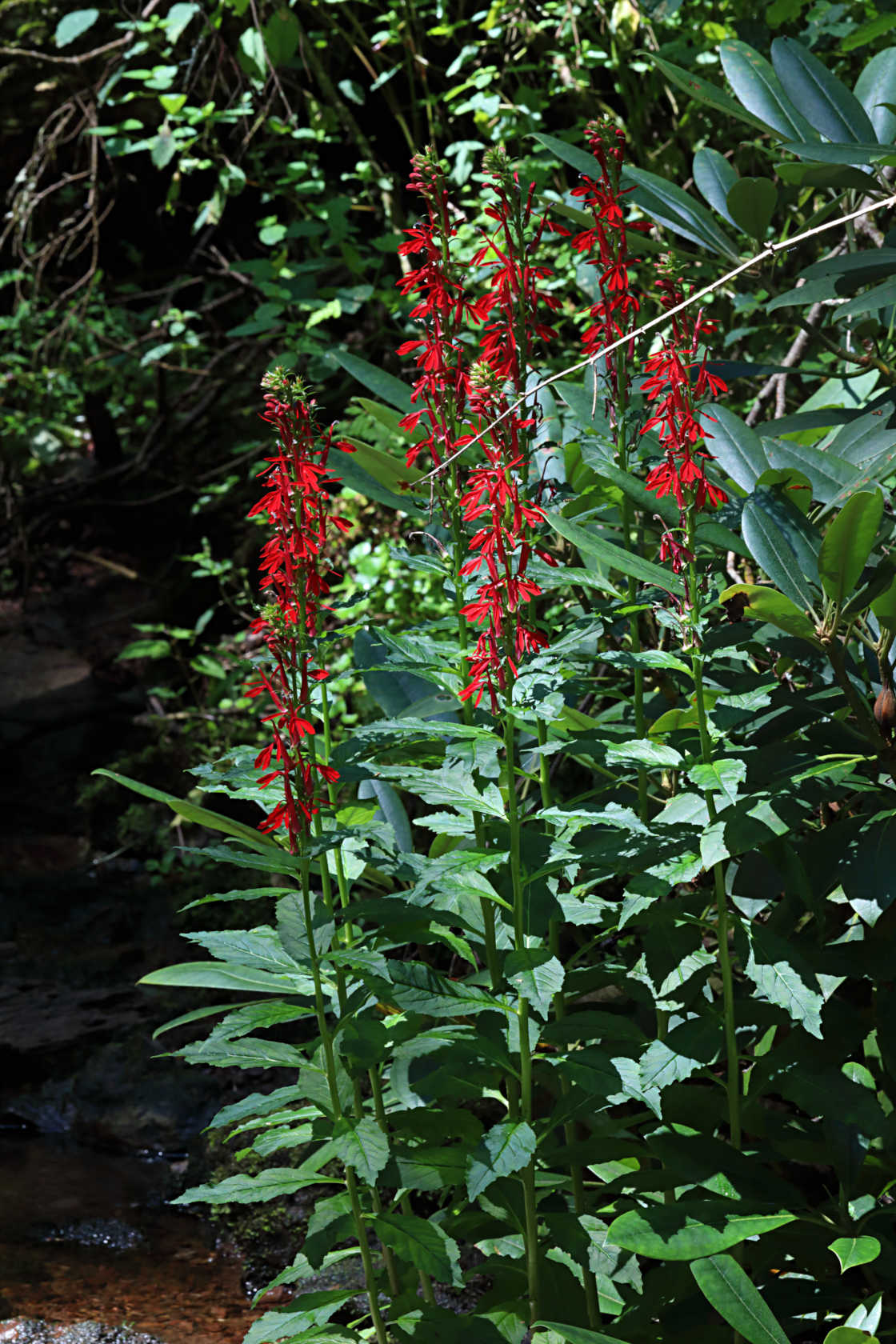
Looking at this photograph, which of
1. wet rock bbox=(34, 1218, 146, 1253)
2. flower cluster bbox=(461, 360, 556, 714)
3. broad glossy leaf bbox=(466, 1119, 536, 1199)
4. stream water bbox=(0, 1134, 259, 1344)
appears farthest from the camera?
wet rock bbox=(34, 1218, 146, 1253)

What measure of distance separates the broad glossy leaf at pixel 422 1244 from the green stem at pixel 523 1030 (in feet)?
0.30

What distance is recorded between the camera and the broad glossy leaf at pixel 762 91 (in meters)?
1.63

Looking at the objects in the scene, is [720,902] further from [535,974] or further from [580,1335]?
[580,1335]

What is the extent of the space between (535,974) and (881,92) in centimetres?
140

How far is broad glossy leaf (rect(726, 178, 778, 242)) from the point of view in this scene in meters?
1.56

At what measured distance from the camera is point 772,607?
1.19m

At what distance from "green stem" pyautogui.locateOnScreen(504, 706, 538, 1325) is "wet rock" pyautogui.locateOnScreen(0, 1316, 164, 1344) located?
43.8 inches

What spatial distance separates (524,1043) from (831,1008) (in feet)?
1.32

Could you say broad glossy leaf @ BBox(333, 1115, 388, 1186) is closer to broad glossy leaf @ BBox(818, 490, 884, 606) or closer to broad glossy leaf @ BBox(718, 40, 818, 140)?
broad glossy leaf @ BBox(818, 490, 884, 606)

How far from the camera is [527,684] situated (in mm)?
1241

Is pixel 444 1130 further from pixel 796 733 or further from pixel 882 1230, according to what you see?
pixel 796 733

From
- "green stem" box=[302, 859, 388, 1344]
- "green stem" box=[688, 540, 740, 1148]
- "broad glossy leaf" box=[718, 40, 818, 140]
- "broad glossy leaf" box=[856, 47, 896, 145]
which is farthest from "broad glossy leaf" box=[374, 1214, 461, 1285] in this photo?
"broad glossy leaf" box=[856, 47, 896, 145]

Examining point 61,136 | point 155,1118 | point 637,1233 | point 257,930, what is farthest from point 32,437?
point 637,1233

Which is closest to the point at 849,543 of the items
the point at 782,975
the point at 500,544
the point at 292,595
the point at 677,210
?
the point at 500,544
